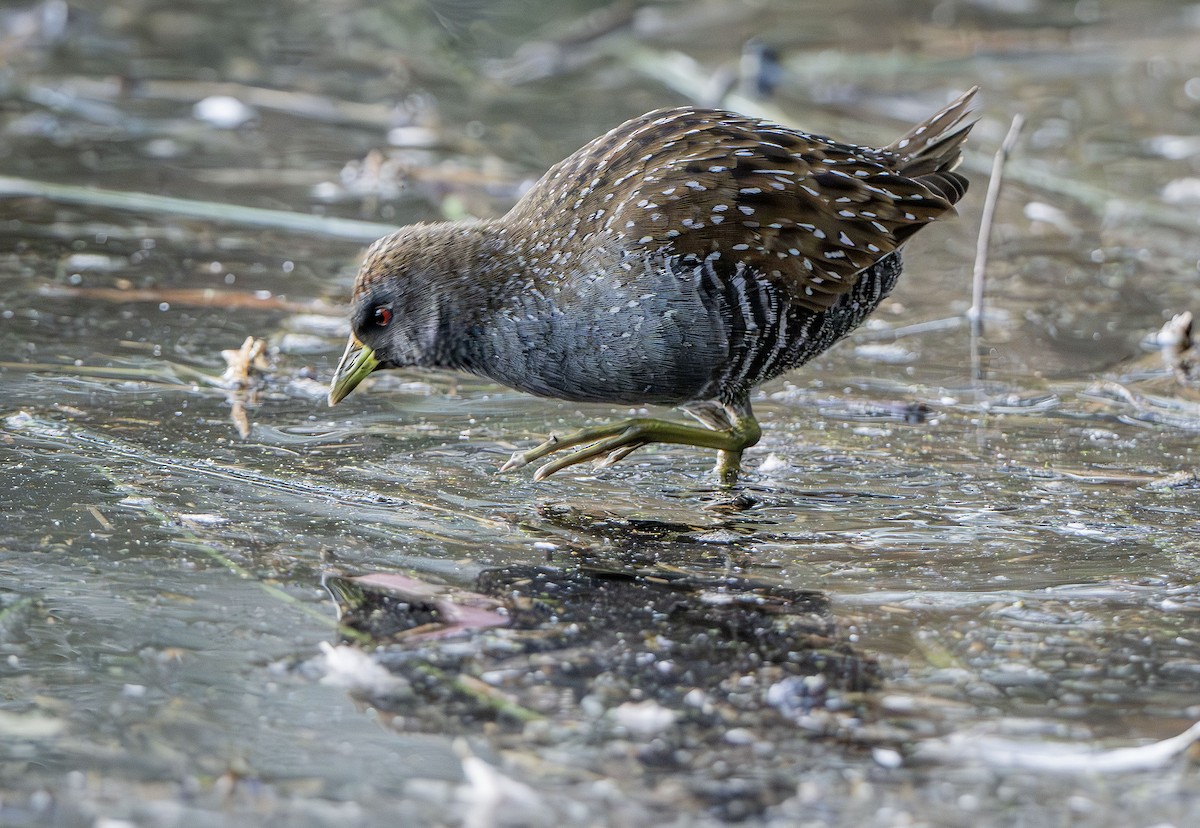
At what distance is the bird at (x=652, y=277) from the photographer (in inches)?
167

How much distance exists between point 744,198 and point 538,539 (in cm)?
115

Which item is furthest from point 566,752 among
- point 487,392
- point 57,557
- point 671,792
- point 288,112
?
point 288,112

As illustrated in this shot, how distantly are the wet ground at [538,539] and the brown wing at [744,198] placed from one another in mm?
608

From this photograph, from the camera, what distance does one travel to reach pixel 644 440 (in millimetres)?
4383

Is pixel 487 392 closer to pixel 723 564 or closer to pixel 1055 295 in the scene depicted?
pixel 723 564

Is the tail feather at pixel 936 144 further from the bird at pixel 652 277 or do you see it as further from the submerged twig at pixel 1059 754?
the submerged twig at pixel 1059 754

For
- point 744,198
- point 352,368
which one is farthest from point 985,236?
point 352,368

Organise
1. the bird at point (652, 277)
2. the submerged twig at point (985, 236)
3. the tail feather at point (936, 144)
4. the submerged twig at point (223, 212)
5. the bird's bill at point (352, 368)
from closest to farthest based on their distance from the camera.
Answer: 1. the bird at point (652, 277)
2. the bird's bill at point (352, 368)
3. the tail feather at point (936, 144)
4. the submerged twig at point (985, 236)
5. the submerged twig at point (223, 212)

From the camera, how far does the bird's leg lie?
427cm

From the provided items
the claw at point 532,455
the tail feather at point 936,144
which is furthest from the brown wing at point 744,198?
the claw at point 532,455

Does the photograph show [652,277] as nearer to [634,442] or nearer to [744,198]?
[744,198]

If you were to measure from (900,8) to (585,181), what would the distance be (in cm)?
750

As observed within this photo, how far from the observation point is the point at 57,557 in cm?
366

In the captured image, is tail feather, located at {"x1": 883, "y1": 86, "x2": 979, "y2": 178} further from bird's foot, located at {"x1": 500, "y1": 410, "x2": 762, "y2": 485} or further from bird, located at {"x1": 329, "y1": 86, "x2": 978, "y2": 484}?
bird's foot, located at {"x1": 500, "y1": 410, "x2": 762, "y2": 485}
